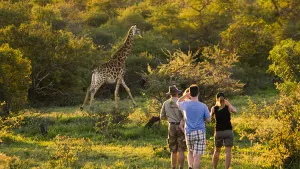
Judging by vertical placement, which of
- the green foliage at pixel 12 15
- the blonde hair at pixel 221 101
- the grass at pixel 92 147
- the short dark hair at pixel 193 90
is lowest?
the grass at pixel 92 147

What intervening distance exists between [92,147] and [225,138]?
4006 millimetres

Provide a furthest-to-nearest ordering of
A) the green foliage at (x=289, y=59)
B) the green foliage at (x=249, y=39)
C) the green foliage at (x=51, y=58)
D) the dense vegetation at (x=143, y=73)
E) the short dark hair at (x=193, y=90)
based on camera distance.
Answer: the green foliage at (x=249, y=39)
the green foliage at (x=51, y=58)
the green foliage at (x=289, y=59)
the dense vegetation at (x=143, y=73)
the short dark hair at (x=193, y=90)

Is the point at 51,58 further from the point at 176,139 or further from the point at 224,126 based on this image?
the point at 224,126

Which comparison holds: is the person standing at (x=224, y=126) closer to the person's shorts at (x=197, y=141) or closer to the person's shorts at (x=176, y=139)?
the person's shorts at (x=176, y=139)

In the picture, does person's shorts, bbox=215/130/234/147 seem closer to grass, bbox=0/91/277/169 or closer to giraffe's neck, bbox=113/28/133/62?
grass, bbox=0/91/277/169

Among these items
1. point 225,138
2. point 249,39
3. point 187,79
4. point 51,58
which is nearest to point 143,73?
point 51,58

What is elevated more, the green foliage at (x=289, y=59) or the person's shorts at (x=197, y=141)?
the green foliage at (x=289, y=59)

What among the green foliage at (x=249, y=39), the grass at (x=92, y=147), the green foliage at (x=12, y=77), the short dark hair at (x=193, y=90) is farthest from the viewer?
the green foliage at (x=249, y=39)

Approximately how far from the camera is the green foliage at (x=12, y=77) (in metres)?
15.4

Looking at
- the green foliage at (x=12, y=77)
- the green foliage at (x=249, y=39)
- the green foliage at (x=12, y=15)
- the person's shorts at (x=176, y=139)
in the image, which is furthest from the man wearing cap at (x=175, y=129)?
the green foliage at (x=249, y=39)

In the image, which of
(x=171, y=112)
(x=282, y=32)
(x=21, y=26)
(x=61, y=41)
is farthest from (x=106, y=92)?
(x=171, y=112)

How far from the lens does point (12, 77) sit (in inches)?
618

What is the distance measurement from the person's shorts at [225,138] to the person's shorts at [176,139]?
0.62 m

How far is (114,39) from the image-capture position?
30828 millimetres
